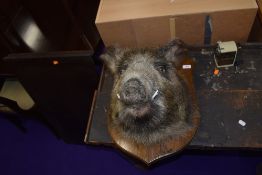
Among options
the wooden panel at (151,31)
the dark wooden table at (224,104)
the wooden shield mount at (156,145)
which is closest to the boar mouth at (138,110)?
the wooden shield mount at (156,145)

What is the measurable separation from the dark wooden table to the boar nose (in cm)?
37

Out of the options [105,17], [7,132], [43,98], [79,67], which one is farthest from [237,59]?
[7,132]

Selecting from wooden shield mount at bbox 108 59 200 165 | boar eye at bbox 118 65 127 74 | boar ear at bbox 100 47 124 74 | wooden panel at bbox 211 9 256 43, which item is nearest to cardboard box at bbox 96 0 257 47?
wooden panel at bbox 211 9 256 43

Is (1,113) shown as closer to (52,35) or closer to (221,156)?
(52,35)

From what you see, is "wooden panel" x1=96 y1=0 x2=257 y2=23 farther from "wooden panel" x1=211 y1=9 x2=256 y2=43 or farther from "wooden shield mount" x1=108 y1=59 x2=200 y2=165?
"wooden shield mount" x1=108 y1=59 x2=200 y2=165

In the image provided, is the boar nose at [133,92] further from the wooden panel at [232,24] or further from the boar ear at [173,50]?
the wooden panel at [232,24]

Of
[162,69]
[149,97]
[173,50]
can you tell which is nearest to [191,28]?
[173,50]

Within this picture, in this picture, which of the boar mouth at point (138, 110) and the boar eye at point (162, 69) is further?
the boar eye at point (162, 69)

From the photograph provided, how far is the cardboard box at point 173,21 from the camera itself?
138 centimetres

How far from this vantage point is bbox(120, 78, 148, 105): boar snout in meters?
1.01

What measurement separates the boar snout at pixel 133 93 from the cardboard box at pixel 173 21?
515mm

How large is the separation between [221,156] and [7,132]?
1.60 meters

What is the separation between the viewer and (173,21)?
1429mm

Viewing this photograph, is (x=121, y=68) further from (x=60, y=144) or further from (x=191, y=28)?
(x=60, y=144)
